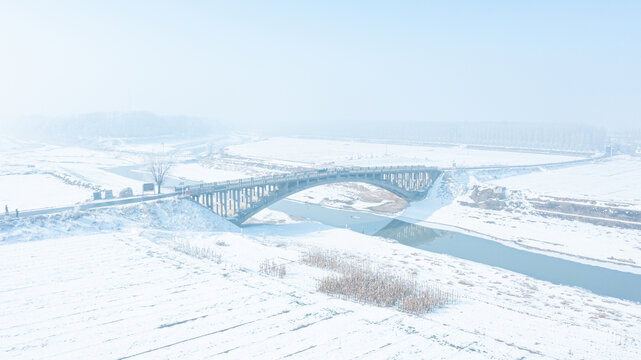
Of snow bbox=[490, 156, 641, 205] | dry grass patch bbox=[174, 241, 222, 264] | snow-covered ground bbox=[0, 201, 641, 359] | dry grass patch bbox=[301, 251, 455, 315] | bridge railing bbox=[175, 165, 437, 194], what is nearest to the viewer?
snow-covered ground bbox=[0, 201, 641, 359]

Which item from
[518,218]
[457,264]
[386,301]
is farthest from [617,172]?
[386,301]

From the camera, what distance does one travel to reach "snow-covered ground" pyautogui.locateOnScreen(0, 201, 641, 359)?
2073cm

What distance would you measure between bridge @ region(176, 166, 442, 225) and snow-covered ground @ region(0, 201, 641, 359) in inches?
454

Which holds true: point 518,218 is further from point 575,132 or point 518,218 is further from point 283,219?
point 575,132

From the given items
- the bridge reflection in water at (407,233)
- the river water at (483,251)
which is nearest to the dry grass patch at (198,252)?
the river water at (483,251)

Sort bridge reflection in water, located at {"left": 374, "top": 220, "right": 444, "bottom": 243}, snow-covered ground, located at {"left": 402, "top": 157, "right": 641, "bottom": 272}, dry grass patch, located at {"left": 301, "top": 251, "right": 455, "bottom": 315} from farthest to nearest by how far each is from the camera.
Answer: bridge reflection in water, located at {"left": 374, "top": 220, "right": 444, "bottom": 243} < snow-covered ground, located at {"left": 402, "top": 157, "right": 641, "bottom": 272} < dry grass patch, located at {"left": 301, "top": 251, "right": 455, "bottom": 315}

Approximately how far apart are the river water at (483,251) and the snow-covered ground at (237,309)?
510 centimetres

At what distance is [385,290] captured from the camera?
28344 millimetres

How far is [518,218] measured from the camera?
62.9m

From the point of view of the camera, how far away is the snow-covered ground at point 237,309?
20734mm

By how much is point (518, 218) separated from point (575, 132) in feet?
511

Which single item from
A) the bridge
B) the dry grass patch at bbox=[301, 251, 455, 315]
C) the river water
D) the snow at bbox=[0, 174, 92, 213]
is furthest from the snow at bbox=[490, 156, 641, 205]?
the snow at bbox=[0, 174, 92, 213]

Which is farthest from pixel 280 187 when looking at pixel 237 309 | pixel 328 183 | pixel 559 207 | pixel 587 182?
pixel 587 182

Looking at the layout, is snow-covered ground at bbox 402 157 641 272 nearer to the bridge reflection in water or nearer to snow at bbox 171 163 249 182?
the bridge reflection in water
